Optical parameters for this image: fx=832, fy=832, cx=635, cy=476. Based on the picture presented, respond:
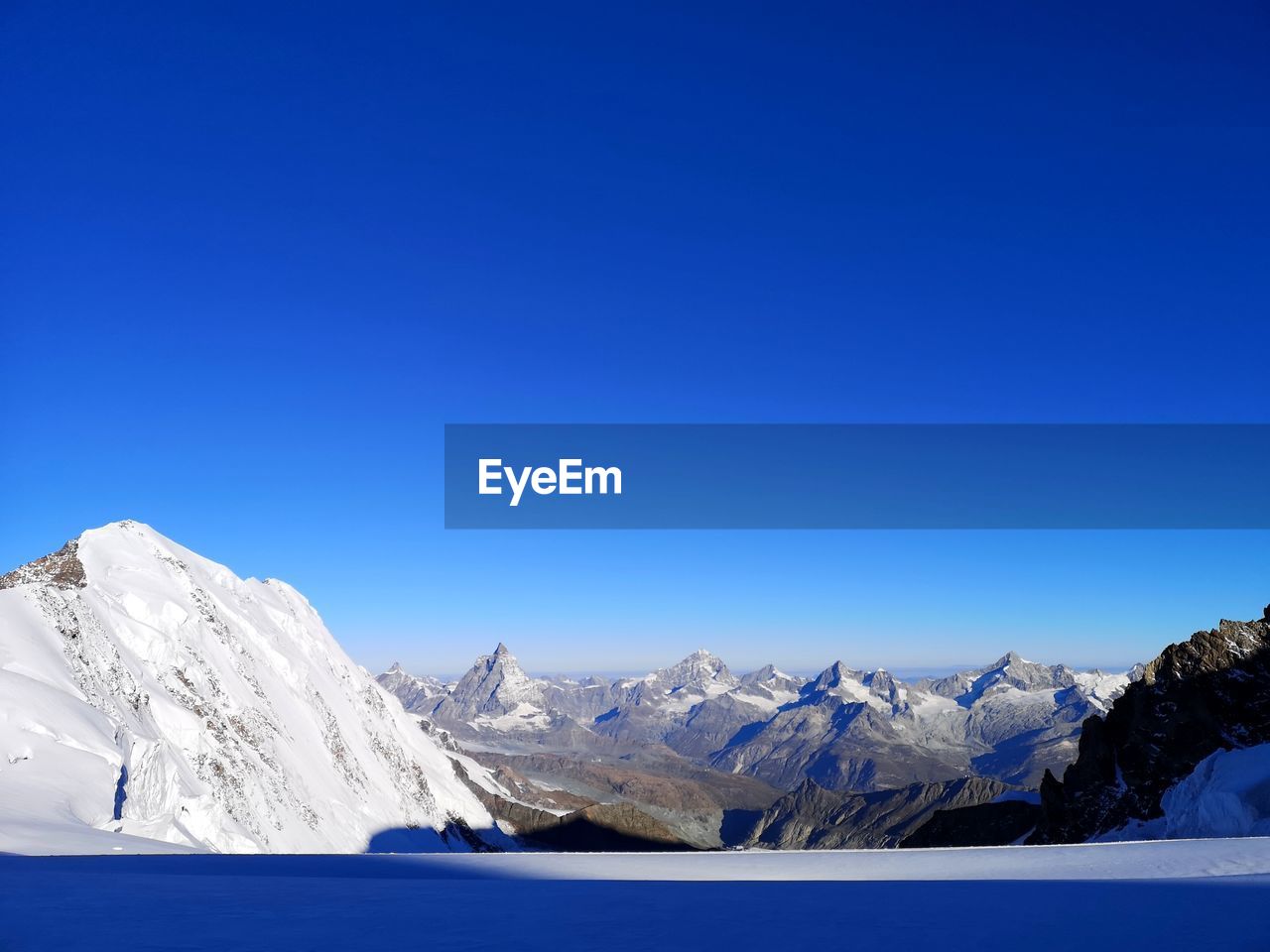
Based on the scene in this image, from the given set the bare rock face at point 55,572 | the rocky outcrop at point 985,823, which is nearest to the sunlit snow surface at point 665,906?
the bare rock face at point 55,572

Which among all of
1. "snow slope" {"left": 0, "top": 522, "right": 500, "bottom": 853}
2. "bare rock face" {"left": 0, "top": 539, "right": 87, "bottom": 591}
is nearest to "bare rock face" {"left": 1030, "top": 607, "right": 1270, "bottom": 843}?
"snow slope" {"left": 0, "top": 522, "right": 500, "bottom": 853}

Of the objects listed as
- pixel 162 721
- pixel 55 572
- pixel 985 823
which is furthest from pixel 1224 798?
pixel 55 572

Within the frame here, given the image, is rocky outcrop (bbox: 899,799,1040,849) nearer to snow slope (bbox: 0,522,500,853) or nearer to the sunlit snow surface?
snow slope (bbox: 0,522,500,853)

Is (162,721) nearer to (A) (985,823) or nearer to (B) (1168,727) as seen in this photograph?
(B) (1168,727)

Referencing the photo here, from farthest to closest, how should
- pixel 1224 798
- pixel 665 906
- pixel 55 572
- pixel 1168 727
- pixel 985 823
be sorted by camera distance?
pixel 985 823 < pixel 55 572 < pixel 1168 727 < pixel 1224 798 < pixel 665 906

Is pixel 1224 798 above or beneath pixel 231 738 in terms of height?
above

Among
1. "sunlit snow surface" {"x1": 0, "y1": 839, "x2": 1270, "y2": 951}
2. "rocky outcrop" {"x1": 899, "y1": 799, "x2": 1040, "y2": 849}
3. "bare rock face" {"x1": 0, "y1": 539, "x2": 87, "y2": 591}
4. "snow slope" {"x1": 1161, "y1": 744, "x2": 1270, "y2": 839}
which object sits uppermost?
"bare rock face" {"x1": 0, "y1": 539, "x2": 87, "y2": 591}

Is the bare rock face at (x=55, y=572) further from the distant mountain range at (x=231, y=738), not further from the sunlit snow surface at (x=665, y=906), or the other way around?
the sunlit snow surface at (x=665, y=906)
